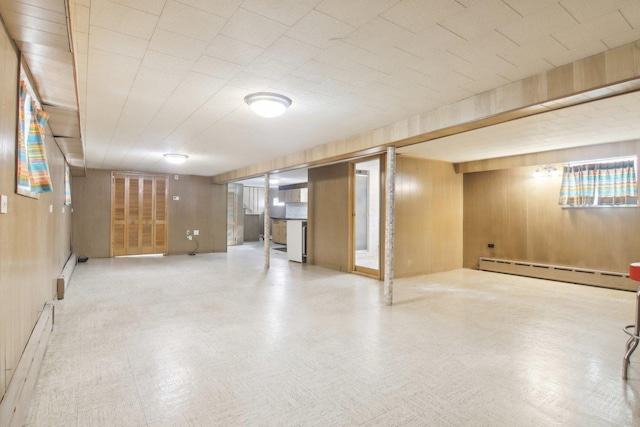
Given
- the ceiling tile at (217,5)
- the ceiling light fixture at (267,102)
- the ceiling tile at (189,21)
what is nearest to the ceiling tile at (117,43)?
the ceiling tile at (189,21)

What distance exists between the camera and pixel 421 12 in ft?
6.09

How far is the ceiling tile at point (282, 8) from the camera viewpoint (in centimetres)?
177

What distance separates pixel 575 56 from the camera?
90.9 inches

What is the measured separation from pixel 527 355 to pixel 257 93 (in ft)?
11.1

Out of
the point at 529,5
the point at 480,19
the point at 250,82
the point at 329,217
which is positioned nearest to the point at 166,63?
the point at 250,82

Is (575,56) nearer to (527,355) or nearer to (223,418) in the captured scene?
(527,355)

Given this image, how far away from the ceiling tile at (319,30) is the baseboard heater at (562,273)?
615cm

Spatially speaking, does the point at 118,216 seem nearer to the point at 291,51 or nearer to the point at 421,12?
the point at 291,51

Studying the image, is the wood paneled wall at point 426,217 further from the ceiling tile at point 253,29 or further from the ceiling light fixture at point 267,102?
the ceiling tile at point 253,29

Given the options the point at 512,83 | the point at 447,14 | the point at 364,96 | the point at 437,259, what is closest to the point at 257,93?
the point at 364,96

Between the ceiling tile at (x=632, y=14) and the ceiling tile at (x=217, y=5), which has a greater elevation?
the ceiling tile at (x=217, y=5)

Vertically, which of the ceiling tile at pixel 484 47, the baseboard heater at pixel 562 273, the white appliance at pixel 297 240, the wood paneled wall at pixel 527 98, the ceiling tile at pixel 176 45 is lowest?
the baseboard heater at pixel 562 273

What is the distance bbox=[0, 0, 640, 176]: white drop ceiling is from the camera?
6.06ft

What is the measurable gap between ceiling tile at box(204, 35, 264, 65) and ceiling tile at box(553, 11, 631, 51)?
6.60ft
